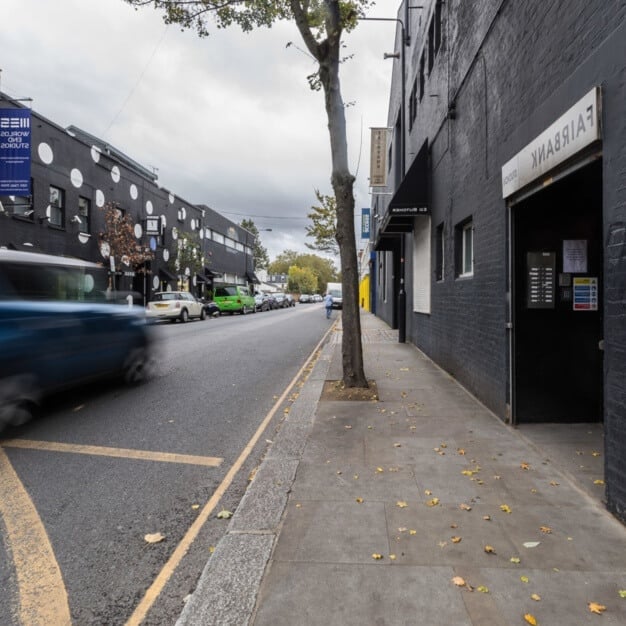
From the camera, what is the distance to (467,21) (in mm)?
7250

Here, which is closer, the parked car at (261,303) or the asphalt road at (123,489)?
the asphalt road at (123,489)

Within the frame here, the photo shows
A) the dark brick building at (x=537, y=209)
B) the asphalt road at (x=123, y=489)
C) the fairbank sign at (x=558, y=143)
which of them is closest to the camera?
the asphalt road at (x=123, y=489)

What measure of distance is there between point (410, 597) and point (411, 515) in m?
0.93

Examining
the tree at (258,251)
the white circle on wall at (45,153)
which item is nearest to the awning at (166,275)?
the white circle on wall at (45,153)

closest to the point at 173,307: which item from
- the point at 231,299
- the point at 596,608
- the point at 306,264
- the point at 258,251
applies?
the point at 231,299

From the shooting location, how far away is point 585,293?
5316mm

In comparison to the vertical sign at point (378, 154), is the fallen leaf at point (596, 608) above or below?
below

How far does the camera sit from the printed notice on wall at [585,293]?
5.29 meters

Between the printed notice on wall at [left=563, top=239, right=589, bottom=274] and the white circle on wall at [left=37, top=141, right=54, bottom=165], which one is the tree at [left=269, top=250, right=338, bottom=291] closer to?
the white circle on wall at [left=37, top=141, right=54, bottom=165]

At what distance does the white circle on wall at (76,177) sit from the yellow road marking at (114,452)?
21.0m

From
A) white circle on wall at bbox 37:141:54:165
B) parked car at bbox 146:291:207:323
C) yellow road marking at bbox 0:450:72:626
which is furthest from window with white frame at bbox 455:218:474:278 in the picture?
white circle on wall at bbox 37:141:54:165

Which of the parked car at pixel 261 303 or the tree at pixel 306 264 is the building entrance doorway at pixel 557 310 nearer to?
the parked car at pixel 261 303

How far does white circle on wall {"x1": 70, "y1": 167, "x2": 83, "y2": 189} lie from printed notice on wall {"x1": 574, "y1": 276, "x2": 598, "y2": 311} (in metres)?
23.2

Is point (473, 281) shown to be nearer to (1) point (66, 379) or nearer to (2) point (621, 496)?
(2) point (621, 496)
